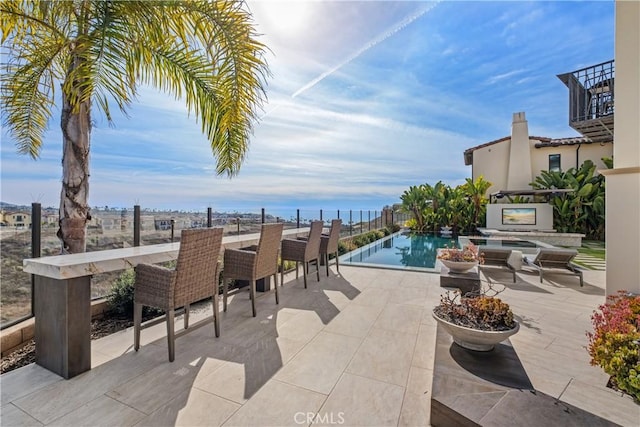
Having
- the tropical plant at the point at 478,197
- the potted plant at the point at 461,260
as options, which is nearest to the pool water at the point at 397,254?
the potted plant at the point at 461,260

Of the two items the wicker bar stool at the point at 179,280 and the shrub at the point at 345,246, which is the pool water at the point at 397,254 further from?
the wicker bar stool at the point at 179,280

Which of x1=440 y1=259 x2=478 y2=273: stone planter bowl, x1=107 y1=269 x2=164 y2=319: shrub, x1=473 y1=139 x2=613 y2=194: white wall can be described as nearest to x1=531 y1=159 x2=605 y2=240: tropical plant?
x1=473 y1=139 x2=613 y2=194: white wall

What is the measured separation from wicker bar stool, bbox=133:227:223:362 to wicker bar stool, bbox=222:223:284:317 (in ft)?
2.52

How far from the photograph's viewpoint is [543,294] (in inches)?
183

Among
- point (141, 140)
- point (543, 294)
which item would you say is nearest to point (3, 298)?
point (141, 140)

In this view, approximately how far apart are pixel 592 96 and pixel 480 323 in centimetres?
1038

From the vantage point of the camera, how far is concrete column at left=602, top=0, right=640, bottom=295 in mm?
2994

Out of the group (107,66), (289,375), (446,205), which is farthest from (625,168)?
(446,205)

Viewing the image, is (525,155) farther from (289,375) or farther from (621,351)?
(289,375)

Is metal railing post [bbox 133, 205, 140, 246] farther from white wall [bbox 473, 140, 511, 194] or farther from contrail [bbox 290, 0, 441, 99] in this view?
white wall [bbox 473, 140, 511, 194]

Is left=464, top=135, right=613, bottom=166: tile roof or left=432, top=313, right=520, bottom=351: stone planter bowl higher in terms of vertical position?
left=464, top=135, right=613, bottom=166: tile roof

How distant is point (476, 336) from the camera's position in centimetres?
210

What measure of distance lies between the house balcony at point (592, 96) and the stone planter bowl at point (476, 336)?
31.4 feet

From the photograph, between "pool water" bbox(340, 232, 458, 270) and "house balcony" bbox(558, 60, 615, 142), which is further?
"pool water" bbox(340, 232, 458, 270)
